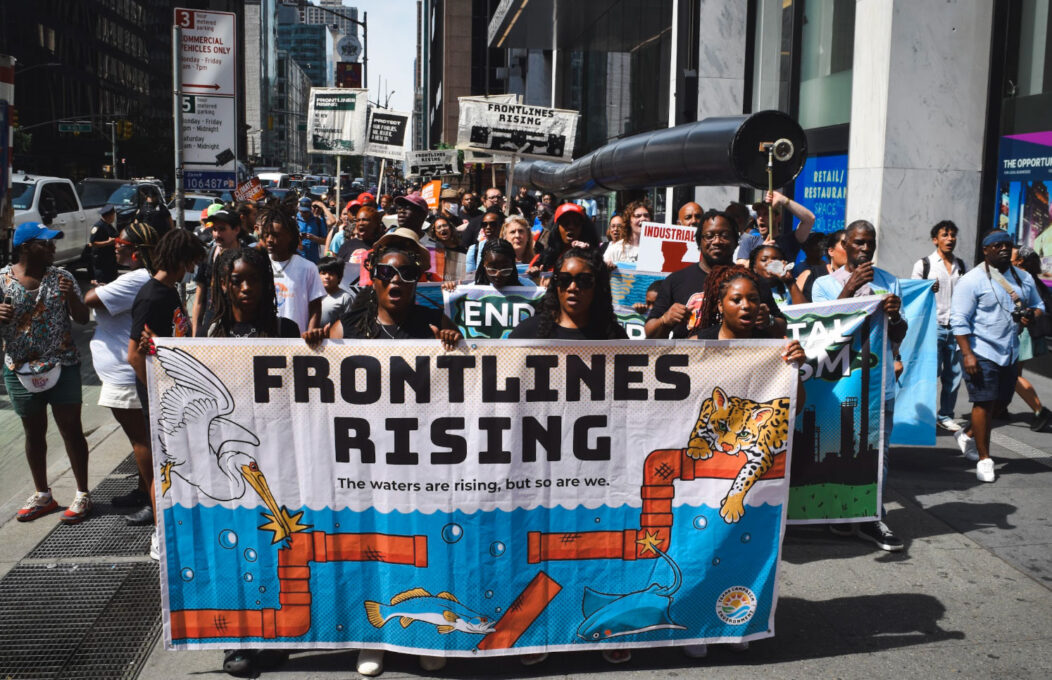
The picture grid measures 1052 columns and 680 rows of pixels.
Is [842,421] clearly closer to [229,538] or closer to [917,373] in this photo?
[917,373]

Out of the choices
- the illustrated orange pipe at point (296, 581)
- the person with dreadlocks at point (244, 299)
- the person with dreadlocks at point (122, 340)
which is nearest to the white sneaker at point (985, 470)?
the illustrated orange pipe at point (296, 581)

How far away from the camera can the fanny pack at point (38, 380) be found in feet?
20.2

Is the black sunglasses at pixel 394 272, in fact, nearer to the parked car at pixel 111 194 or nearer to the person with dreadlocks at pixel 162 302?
the person with dreadlocks at pixel 162 302

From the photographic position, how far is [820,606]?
5.07 meters

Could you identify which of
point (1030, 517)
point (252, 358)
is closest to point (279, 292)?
point (252, 358)

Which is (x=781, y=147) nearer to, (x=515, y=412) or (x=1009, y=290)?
(x=1009, y=290)

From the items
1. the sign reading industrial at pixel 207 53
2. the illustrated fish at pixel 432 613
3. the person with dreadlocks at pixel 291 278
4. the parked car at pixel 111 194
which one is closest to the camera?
the illustrated fish at pixel 432 613

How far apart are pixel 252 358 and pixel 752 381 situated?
6.70 feet

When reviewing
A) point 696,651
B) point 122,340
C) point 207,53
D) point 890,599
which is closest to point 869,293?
point 890,599

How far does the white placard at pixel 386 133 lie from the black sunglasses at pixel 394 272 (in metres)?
12.6

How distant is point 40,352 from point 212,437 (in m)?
2.58

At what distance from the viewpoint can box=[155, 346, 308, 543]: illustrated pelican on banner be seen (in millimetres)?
4219

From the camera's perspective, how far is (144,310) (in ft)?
18.3

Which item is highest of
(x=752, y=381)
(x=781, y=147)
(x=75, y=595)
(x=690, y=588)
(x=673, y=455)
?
(x=781, y=147)
